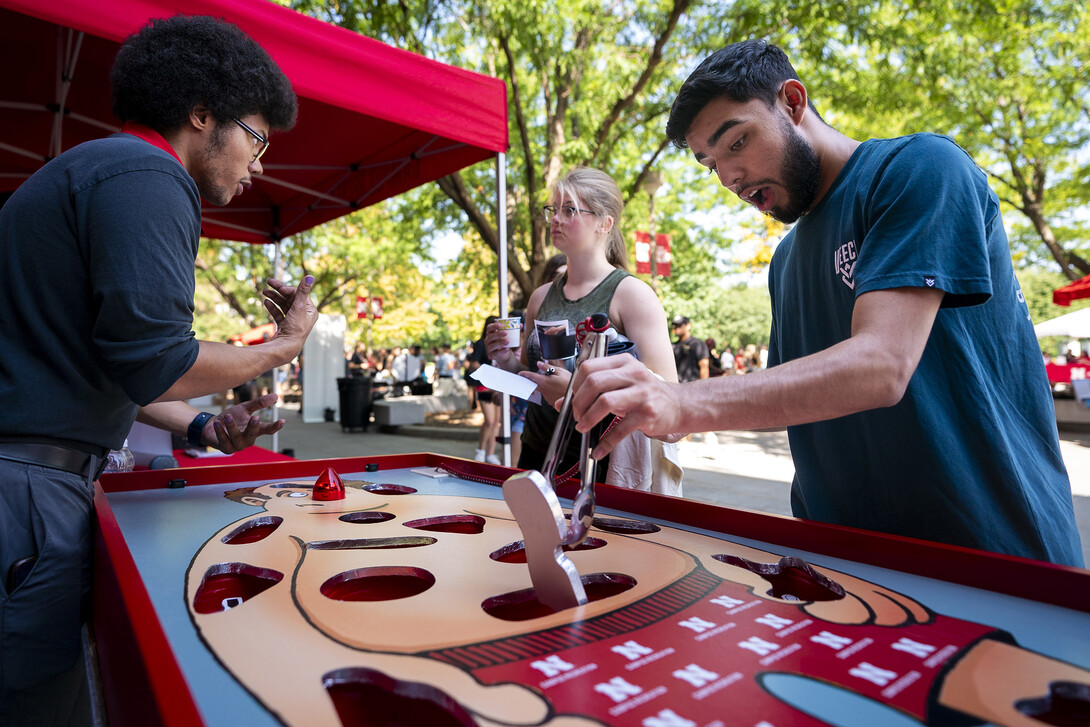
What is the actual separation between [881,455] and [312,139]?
480 cm

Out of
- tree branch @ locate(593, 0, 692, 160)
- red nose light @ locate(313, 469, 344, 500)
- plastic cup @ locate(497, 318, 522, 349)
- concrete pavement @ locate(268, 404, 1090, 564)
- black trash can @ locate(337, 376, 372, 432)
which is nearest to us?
red nose light @ locate(313, 469, 344, 500)

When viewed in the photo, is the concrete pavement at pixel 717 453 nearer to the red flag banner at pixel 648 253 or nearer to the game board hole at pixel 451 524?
the game board hole at pixel 451 524

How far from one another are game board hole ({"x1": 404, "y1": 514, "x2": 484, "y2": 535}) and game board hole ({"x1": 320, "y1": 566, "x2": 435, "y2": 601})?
345mm

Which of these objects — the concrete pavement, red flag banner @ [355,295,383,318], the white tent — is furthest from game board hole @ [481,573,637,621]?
red flag banner @ [355,295,383,318]

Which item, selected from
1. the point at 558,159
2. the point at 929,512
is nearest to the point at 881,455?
the point at 929,512

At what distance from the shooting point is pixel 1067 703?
76 centimetres

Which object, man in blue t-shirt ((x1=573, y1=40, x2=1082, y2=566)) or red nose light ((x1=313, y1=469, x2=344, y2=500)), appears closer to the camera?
man in blue t-shirt ((x1=573, y1=40, x2=1082, y2=566))

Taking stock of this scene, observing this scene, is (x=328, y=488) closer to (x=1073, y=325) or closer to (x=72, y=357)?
(x=72, y=357)

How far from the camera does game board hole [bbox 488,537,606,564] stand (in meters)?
1.39

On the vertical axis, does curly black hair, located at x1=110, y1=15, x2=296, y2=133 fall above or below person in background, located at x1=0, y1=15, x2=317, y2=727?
above

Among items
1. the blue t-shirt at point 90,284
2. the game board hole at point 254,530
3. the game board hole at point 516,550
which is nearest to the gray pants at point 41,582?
the blue t-shirt at point 90,284

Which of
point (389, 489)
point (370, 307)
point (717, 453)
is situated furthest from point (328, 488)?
point (370, 307)

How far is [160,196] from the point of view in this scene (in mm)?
1333

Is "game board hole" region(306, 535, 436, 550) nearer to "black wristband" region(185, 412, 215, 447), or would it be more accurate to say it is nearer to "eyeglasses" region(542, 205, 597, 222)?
"black wristband" region(185, 412, 215, 447)
